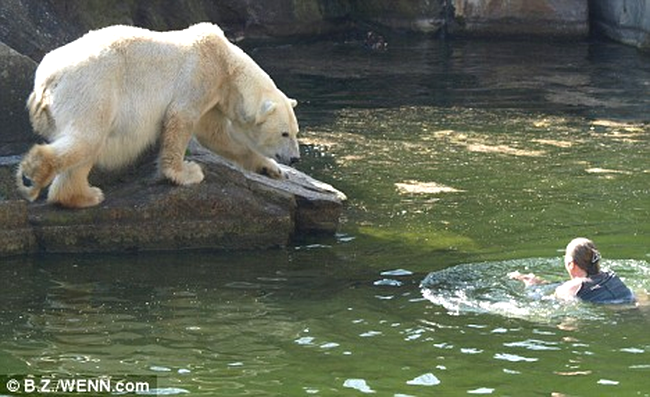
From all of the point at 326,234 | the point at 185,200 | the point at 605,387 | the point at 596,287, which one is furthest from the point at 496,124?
the point at 605,387

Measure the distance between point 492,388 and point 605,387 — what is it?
59 centimetres

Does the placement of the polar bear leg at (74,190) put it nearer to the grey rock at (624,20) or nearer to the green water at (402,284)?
the green water at (402,284)

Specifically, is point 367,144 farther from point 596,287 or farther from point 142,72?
point 596,287

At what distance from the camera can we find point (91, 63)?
32.0 ft

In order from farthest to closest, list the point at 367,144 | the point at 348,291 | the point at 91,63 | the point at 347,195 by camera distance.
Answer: the point at 367,144 < the point at 347,195 < the point at 91,63 < the point at 348,291

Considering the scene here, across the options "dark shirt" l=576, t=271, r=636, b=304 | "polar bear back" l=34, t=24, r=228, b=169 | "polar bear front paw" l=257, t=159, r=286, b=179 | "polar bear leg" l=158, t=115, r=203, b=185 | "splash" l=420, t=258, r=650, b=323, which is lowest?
"splash" l=420, t=258, r=650, b=323

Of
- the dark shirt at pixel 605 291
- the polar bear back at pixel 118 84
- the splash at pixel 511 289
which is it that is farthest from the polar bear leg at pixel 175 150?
the dark shirt at pixel 605 291

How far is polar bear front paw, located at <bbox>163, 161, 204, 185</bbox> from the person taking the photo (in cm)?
1019

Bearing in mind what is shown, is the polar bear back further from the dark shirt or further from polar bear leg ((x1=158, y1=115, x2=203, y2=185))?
the dark shirt

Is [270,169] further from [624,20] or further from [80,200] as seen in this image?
[624,20]

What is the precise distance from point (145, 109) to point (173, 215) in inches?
32.9

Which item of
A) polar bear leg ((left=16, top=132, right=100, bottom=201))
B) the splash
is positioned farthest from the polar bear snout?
the splash

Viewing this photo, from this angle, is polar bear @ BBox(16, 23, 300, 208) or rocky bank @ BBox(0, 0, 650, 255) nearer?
polar bear @ BBox(16, 23, 300, 208)

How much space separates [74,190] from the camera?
991 centimetres
